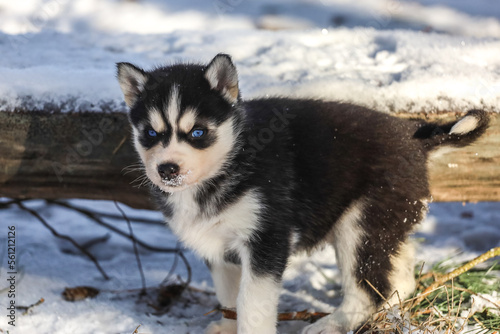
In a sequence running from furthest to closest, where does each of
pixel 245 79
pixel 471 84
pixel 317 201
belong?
pixel 245 79 < pixel 471 84 < pixel 317 201

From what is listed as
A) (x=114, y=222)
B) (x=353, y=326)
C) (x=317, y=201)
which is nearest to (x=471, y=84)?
(x=317, y=201)

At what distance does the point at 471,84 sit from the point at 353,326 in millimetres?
1680

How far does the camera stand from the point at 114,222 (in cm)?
488

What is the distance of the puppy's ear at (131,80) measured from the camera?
8.70 ft

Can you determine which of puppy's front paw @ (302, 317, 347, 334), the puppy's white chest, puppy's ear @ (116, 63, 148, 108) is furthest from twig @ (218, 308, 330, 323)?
puppy's ear @ (116, 63, 148, 108)

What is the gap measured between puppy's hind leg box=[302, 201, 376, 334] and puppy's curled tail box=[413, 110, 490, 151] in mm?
518

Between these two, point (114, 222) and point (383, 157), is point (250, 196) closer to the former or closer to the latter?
point (383, 157)

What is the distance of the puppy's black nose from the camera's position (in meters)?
2.38

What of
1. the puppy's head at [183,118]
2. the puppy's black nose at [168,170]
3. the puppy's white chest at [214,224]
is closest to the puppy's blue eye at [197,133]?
Answer: the puppy's head at [183,118]

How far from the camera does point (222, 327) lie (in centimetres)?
296

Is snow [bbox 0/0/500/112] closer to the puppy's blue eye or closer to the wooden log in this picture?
the wooden log

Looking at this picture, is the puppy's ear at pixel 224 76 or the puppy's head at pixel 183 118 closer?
the puppy's head at pixel 183 118

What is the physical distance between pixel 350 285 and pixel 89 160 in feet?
5.62

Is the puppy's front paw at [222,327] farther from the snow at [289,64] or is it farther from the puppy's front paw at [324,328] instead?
the snow at [289,64]
